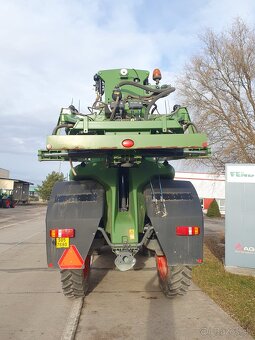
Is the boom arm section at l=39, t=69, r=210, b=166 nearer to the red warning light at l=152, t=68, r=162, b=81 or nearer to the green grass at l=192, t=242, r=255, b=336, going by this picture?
the red warning light at l=152, t=68, r=162, b=81

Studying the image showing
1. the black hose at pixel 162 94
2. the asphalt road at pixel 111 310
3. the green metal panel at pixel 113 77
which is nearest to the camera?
the asphalt road at pixel 111 310

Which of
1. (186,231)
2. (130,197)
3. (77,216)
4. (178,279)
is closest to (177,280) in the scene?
(178,279)

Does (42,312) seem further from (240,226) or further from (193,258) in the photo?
(240,226)

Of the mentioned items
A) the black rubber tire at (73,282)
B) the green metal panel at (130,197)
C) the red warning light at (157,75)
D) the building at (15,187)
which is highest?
the building at (15,187)

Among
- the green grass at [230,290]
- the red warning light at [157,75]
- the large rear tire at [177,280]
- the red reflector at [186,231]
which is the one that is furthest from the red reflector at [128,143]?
the green grass at [230,290]

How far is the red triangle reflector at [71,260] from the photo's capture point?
215 inches

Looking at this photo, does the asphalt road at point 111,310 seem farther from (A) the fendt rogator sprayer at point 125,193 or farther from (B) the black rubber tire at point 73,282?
(A) the fendt rogator sprayer at point 125,193

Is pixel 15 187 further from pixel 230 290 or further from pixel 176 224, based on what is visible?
pixel 176 224

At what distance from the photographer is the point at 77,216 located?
5.56 meters

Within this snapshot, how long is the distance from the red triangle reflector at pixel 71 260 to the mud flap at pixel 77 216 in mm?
45

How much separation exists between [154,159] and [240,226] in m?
2.89

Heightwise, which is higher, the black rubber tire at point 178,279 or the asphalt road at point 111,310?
the black rubber tire at point 178,279

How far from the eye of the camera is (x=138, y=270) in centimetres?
834

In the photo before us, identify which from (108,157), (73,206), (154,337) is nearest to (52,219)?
(73,206)
